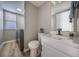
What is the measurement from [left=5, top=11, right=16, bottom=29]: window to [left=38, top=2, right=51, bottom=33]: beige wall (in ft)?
1.57

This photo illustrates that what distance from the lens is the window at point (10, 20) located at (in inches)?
45.3

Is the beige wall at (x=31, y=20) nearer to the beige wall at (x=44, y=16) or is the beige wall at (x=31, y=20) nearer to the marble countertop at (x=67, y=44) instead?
the beige wall at (x=44, y=16)

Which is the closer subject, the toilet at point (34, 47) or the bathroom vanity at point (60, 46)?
the bathroom vanity at point (60, 46)

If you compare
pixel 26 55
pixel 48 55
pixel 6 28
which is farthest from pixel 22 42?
pixel 48 55

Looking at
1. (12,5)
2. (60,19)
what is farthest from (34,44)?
(12,5)

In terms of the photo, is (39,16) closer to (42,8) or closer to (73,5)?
(42,8)

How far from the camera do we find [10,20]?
3.85 feet

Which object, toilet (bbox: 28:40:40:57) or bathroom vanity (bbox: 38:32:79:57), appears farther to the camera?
toilet (bbox: 28:40:40:57)

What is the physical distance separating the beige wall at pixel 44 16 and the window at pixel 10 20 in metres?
0.48

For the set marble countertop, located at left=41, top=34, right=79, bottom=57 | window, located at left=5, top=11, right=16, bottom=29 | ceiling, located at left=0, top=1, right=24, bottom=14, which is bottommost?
marble countertop, located at left=41, top=34, right=79, bottom=57

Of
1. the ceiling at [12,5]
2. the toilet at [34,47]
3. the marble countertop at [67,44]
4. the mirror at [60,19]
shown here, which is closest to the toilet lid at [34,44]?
the toilet at [34,47]

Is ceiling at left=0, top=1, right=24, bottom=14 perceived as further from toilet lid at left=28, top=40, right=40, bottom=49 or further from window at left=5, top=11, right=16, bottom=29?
toilet lid at left=28, top=40, right=40, bottom=49

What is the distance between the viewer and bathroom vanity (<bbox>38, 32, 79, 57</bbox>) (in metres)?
0.71

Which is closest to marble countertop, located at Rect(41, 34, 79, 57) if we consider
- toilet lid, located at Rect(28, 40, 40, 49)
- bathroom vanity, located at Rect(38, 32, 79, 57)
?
bathroom vanity, located at Rect(38, 32, 79, 57)
